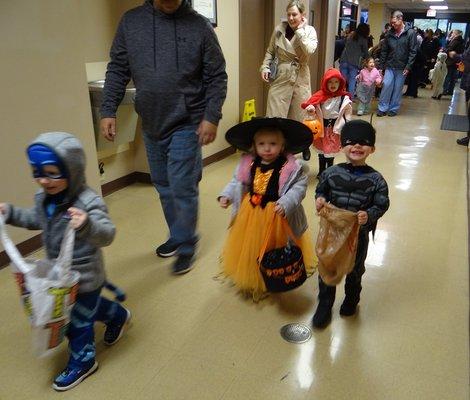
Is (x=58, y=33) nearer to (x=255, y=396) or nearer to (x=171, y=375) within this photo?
(x=171, y=375)

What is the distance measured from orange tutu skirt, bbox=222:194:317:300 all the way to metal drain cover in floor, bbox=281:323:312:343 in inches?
10.1

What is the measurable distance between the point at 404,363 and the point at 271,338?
0.54m

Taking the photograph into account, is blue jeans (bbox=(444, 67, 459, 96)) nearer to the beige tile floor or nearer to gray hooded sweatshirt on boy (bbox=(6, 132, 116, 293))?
the beige tile floor

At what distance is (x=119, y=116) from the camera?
3336 mm

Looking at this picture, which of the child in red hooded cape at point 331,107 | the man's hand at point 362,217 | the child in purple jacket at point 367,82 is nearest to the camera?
the man's hand at point 362,217

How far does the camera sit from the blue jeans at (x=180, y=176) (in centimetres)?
220

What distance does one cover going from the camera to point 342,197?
1.78 m

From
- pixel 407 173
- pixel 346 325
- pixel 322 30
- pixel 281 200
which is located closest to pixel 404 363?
pixel 346 325

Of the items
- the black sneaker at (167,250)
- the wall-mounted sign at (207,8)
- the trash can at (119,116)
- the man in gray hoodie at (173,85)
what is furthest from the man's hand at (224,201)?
the wall-mounted sign at (207,8)

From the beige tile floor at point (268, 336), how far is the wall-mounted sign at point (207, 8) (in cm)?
204

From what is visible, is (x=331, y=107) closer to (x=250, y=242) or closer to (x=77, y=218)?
(x=250, y=242)

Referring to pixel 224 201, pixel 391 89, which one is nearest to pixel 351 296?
pixel 224 201

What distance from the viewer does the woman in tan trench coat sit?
12.7ft

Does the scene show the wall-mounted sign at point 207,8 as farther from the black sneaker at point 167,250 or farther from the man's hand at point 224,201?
the man's hand at point 224,201
